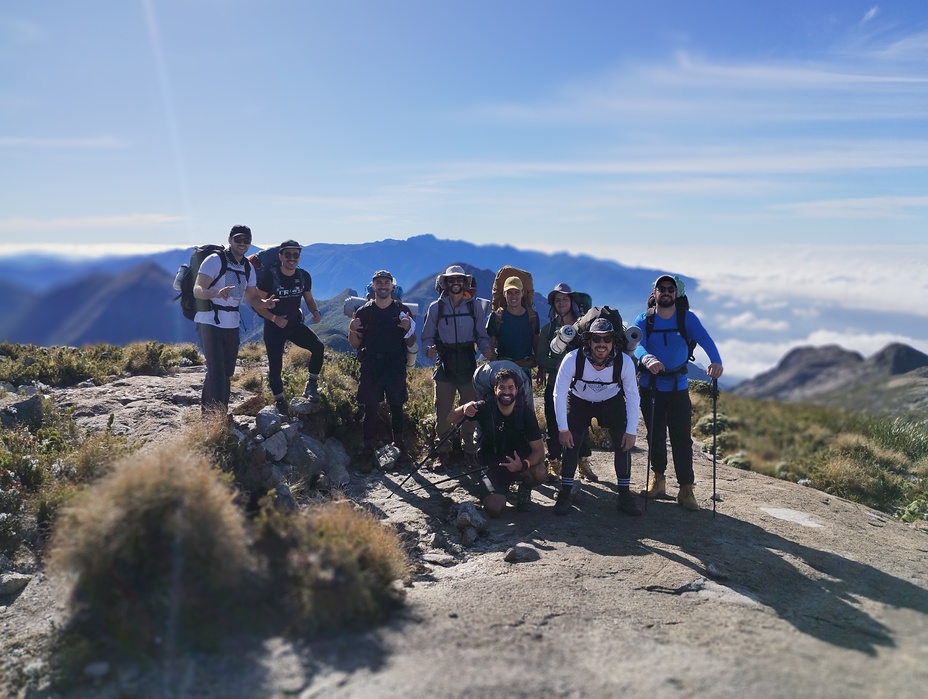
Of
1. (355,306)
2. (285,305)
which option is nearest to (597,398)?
(355,306)

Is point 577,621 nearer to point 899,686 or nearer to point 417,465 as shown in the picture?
point 899,686

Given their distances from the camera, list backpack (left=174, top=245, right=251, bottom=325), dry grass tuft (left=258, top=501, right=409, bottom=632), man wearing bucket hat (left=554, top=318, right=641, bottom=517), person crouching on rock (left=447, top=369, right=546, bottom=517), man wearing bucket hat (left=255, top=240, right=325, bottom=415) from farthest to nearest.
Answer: man wearing bucket hat (left=255, top=240, right=325, bottom=415) → backpack (left=174, top=245, right=251, bottom=325) → person crouching on rock (left=447, top=369, right=546, bottom=517) → man wearing bucket hat (left=554, top=318, right=641, bottom=517) → dry grass tuft (left=258, top=501, right=409, bottom=632)

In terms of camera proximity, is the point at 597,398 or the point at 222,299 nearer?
the point at 597,398

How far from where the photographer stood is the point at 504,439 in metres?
7.21

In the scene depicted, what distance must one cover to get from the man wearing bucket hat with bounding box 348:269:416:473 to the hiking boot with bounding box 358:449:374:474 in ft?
1.90

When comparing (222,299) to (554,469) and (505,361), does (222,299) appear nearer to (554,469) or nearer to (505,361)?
(505,361)

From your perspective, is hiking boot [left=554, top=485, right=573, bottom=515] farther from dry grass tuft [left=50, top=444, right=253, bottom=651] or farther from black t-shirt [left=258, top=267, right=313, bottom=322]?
black t-shirt [left=258, top=267, right=313, bottom=322]

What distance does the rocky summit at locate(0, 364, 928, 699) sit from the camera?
11.6 feet

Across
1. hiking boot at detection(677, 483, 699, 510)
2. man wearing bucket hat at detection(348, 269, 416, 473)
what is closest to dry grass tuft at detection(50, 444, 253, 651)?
man wearing bucket hat at detection(348, 269, 416, 473)

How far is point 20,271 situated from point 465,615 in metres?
5.90

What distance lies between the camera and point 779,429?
17.0m

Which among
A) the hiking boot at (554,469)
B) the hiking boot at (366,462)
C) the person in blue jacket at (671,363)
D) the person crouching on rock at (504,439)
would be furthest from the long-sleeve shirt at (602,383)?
the hiking boot at (366,462)

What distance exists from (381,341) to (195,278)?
2.45 meters

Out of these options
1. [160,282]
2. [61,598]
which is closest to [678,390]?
[61,598]
